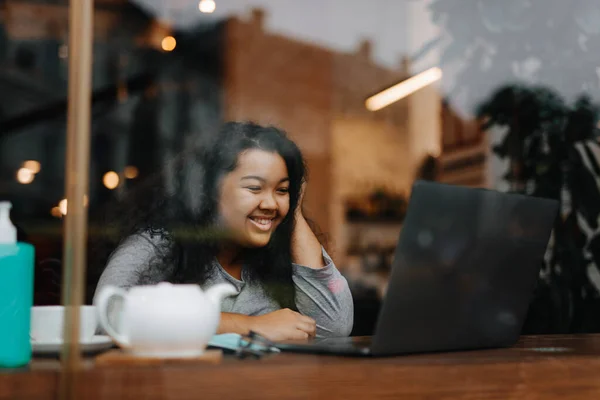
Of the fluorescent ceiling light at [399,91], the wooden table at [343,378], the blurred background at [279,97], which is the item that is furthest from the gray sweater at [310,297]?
the fluorescent ceiling light at [399,91]

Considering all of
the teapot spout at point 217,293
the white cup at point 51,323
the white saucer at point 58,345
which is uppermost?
the teapot spout at point 217,293

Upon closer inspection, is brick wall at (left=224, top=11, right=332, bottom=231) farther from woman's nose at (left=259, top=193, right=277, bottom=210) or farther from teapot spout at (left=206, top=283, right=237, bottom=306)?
teapot spout at (left=206, top=283, right=237, bottom=306)

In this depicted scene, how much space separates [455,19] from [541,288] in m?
1.35

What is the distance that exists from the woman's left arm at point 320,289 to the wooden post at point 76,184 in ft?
3.45

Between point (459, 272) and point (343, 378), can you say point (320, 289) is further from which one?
point (343, 378)

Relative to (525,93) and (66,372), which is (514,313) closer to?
(66,372)

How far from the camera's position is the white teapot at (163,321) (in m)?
0.98

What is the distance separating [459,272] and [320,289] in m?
0.87

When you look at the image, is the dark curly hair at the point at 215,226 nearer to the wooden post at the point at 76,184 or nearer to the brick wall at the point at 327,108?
the wooden post at the point at 76,184

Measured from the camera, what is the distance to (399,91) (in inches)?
213

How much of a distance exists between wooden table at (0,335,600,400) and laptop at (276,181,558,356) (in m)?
0.04

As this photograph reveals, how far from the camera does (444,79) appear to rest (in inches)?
177

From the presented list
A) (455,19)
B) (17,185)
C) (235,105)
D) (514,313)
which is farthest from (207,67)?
(514,313)

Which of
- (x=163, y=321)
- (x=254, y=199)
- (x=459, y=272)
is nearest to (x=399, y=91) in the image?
(x=254, y=199)
